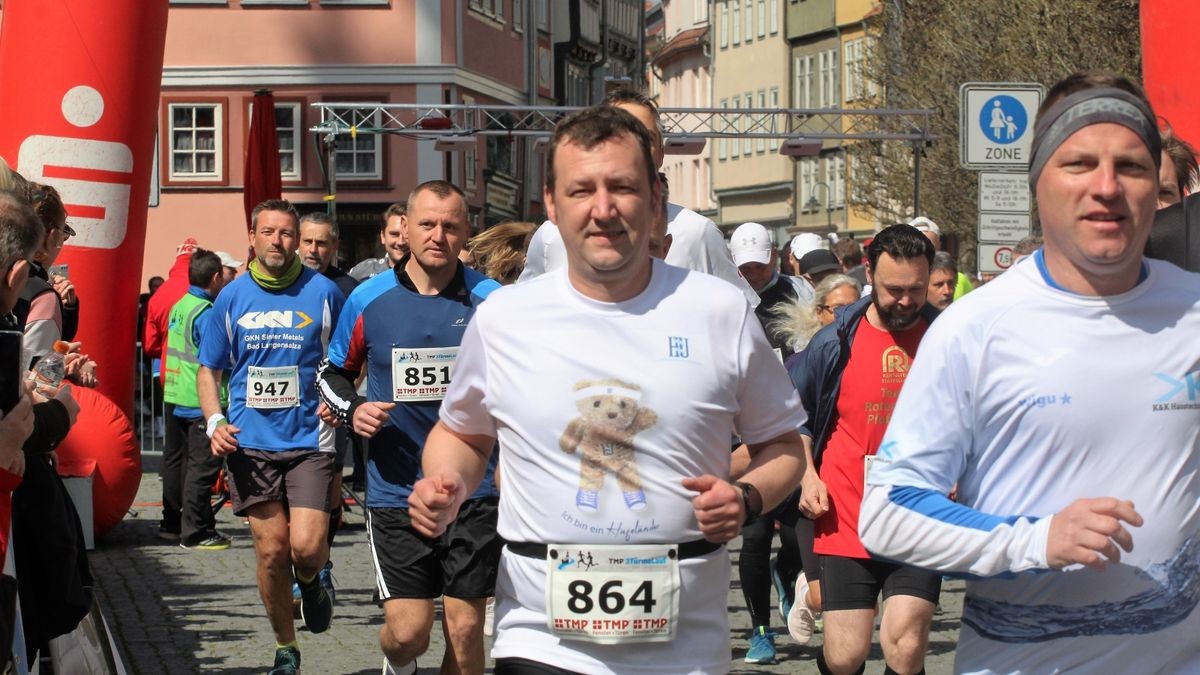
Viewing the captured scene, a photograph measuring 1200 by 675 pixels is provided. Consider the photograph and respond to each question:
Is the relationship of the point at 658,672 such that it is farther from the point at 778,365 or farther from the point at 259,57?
the point at 259,57

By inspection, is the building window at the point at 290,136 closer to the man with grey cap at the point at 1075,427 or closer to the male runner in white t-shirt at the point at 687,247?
the male runner in white t-shirt at the point at 687,247

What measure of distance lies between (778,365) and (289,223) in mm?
5870

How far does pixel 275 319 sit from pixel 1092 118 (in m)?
6.98

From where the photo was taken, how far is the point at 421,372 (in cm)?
824

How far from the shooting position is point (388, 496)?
823 cm

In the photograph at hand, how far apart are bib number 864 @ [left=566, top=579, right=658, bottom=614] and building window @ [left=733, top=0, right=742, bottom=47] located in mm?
82242

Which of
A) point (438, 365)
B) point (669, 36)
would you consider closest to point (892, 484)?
point (438, 365)

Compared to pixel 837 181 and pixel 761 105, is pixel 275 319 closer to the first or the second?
pixel 837 181

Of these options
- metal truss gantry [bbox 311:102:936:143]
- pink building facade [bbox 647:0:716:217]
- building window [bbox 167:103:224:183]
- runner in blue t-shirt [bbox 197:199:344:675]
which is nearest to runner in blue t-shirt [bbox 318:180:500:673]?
runner in blue t-shirt [bbox 197:199:344:675]

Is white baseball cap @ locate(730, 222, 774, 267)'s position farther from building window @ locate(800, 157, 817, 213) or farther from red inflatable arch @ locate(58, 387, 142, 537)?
building window @ locate(800, 157, 817, 213)

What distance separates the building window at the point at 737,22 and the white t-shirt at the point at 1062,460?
8275cm

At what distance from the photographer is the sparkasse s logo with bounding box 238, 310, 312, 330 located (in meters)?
10.4

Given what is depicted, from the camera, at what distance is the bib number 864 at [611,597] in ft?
14.9

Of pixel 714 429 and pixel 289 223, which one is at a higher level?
pixel 289 223
